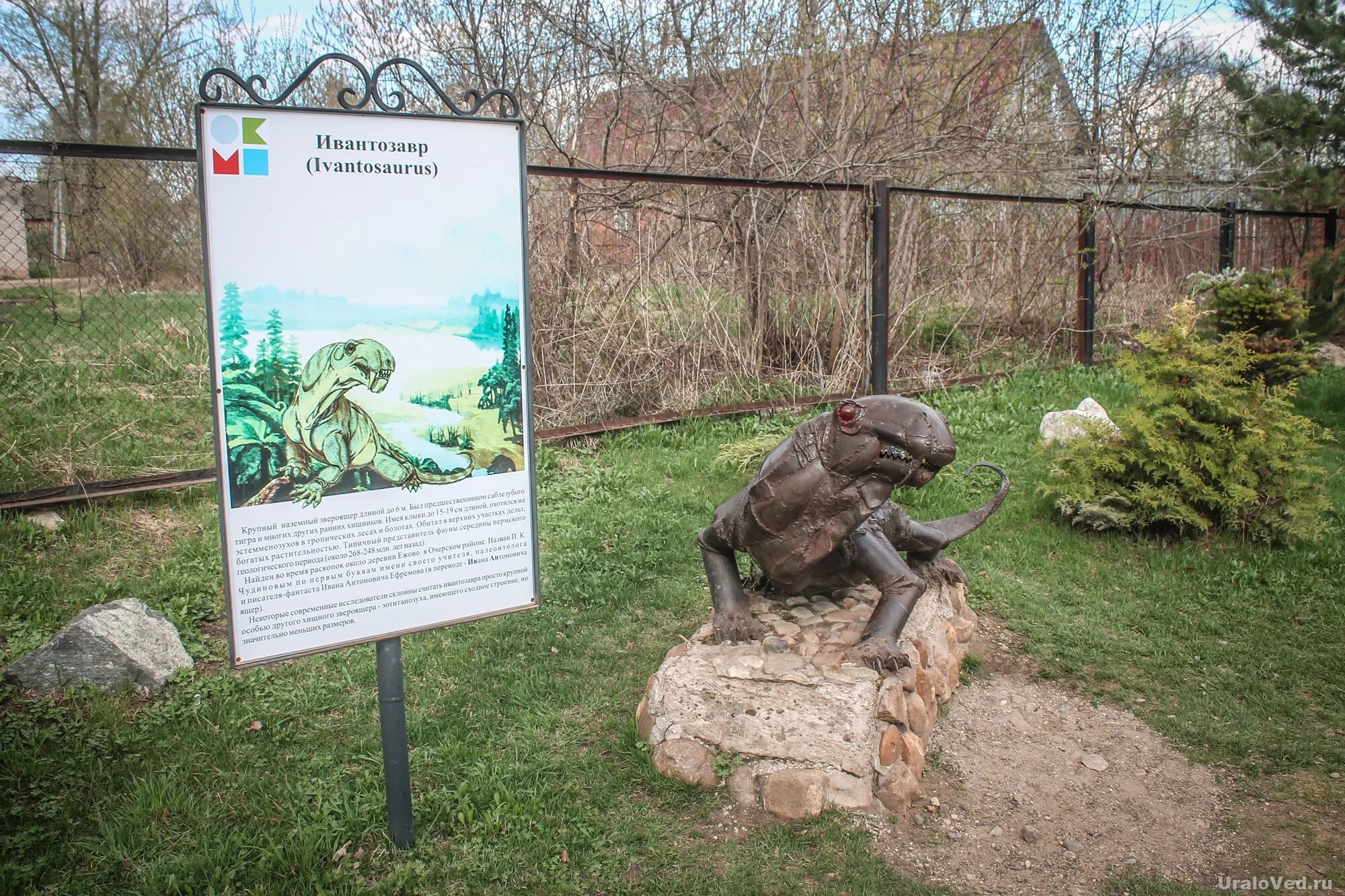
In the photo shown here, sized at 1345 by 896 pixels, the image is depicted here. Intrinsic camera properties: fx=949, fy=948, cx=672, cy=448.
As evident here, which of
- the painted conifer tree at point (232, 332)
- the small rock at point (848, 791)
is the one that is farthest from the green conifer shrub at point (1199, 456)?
the painted conifer tree at point (232, 332)

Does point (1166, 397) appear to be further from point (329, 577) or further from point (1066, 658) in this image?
point (329, 577)

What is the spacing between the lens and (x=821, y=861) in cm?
304

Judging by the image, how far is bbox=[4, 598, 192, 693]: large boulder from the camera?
393cm

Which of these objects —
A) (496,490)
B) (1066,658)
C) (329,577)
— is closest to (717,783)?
(496,490)

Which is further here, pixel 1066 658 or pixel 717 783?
pixel 1066 658

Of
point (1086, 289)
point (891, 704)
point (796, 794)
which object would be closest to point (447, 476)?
point (796, 794)

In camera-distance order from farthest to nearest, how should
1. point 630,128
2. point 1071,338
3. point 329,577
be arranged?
point 1071,338 → point 630,128 → point 329,577

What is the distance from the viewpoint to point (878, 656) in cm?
347

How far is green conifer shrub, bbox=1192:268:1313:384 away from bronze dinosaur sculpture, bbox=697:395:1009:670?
440cm

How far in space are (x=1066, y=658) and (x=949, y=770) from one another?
4.25 ft

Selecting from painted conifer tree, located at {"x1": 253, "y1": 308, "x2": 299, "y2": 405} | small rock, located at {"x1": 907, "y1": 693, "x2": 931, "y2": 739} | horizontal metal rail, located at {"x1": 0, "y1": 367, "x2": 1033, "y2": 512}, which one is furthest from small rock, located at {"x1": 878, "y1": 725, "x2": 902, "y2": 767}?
horizontal metal rail, located at {"x1": 0, "y1": 367, "x2": 1033, "y2": 512}

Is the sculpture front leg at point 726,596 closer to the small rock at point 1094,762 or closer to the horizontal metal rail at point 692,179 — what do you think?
the small rock at point 1094,762

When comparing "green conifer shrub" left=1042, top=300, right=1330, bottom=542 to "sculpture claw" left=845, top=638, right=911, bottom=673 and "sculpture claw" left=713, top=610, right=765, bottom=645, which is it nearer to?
"sculpture claw" left=845, top=638, right=911, bottom=673

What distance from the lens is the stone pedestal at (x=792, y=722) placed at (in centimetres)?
331
